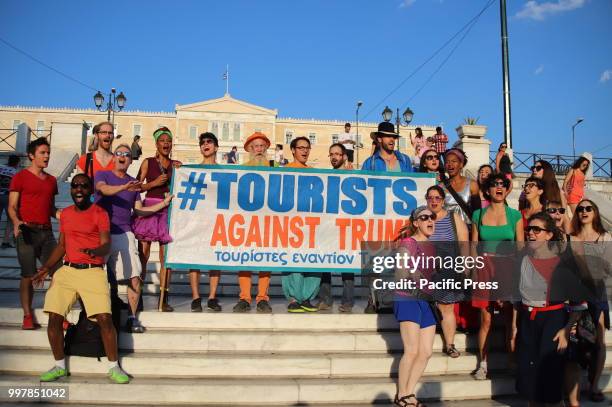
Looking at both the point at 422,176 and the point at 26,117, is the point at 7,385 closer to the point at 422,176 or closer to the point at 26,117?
the point at 422,176

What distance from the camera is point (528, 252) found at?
4676 mm

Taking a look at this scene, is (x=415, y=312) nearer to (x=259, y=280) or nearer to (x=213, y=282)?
(x=259, y=280)

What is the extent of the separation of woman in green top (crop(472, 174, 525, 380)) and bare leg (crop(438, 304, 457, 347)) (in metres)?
0.26

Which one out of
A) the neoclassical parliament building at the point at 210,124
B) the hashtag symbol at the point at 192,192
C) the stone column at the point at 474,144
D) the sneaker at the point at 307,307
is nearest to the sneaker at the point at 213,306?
the sneaker at the point at 307,307

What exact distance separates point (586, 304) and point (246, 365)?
3.33 meters

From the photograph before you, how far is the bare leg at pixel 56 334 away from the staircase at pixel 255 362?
247mm

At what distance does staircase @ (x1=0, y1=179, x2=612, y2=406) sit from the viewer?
4.57 metres

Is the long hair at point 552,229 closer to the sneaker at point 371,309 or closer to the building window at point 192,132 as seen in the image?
the sneaker at point 371,309

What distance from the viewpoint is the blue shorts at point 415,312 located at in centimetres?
448

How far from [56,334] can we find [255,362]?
1916 millimetres

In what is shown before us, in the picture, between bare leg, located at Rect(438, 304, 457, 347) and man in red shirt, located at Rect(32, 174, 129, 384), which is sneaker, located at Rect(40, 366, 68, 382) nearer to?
man in red shirt, located at Rect(32, 174, 129, 384)

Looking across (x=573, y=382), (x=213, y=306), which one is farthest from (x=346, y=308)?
(x=573, y=382)

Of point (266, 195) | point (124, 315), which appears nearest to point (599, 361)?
point (266, 195)

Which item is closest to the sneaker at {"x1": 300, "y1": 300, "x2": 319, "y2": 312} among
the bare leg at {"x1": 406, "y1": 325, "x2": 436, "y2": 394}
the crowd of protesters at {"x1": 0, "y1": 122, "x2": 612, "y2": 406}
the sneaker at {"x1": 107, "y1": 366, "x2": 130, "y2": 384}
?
the crowd of protesters at {"x1": 0, "y1": 122, "x2": 612, "y2": 406}
